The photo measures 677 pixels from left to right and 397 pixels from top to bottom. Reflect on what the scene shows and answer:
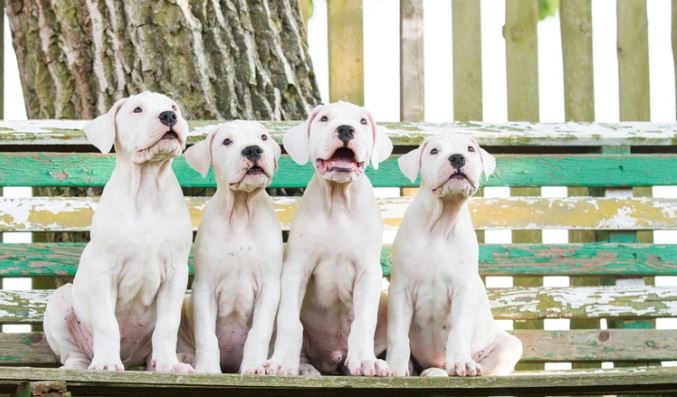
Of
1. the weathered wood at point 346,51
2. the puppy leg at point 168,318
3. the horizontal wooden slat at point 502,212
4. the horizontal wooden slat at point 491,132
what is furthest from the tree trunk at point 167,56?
the puppy leg at point 168,318

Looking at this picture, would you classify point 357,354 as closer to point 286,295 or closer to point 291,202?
point 286,295

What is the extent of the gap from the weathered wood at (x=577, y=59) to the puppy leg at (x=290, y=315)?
2305mm

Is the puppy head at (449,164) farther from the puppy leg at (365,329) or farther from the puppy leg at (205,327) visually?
the puppy leg at (205,327)

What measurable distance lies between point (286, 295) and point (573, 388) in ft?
4.50

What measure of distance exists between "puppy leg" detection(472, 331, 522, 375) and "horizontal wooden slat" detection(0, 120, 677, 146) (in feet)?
4.26

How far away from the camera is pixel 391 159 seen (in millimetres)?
7273

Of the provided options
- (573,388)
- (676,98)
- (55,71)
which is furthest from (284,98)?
(573,388)

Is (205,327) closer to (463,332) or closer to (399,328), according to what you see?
(399,328)

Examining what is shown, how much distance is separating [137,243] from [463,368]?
1.51 m

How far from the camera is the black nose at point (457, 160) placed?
6.11m

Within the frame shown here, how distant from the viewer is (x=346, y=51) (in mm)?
7652

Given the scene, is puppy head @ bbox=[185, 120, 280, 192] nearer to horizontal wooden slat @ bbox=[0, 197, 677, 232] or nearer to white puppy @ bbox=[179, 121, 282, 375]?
white puppy @ bbox=[179, 121, 282, 375]

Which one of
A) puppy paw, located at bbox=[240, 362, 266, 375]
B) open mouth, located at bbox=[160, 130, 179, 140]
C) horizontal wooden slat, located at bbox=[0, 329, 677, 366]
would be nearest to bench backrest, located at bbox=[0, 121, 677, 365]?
horizontal wooden slat, located at bbox=[0, 329, 677, 366]

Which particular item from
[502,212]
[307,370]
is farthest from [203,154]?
[502,212]
